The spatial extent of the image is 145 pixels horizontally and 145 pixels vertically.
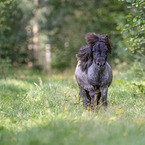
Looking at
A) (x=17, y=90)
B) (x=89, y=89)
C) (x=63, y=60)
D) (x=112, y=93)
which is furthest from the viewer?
(x=63, y=60)

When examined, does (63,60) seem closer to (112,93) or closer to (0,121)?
(112,93)

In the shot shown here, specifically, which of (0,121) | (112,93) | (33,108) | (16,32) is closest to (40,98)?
(33,108)

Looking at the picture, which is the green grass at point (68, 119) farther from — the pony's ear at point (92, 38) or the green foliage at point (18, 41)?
the green foliage at point (18, 41)

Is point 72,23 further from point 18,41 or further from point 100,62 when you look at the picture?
point 100,62

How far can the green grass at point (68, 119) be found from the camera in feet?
10.5

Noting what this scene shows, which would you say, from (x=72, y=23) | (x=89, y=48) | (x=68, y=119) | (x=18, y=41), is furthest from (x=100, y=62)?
(x=72, y=23)

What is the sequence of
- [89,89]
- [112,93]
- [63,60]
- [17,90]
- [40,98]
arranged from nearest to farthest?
[89,89], [40,98], [112,93], [17,90], [63,60]

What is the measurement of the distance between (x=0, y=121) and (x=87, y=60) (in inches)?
101

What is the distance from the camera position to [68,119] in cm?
425

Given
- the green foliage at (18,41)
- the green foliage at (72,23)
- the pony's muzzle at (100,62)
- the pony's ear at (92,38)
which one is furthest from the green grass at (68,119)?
the green foliage at (72,23)

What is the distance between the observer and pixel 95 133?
10.9 ft

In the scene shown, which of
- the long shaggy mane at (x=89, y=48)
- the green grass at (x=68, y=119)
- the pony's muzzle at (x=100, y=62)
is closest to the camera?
the green grass at (x=68, y=119)

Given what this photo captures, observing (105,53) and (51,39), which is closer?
(105,53)

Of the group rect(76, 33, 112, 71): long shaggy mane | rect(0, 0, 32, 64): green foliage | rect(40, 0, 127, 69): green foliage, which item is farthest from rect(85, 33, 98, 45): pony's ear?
rect(40, 0, 127, 69): green foliage
